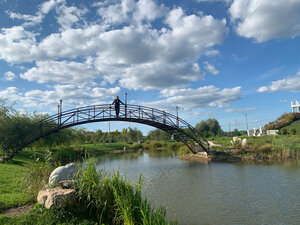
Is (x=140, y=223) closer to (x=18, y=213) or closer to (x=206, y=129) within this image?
(x=18, y=213)

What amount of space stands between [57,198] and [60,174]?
1.90 meters

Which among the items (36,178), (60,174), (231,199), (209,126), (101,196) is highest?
(209,126)

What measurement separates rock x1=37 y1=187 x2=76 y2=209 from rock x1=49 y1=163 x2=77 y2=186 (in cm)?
85

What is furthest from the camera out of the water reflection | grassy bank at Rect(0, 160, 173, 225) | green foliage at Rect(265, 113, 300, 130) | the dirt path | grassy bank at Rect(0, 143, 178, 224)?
green foliage at Rect(265, 113, 300, 130)

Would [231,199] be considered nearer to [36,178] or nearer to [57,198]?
[57,198]

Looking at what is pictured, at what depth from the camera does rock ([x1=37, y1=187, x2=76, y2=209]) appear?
21.3 ft

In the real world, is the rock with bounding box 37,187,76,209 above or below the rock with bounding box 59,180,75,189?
below

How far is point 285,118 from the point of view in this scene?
5819 centimetres

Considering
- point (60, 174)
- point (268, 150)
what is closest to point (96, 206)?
point (60, 174)

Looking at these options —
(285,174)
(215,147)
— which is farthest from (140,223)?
(215,147)

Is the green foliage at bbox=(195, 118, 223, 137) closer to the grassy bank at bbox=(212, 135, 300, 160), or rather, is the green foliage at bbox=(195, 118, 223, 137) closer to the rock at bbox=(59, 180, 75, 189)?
the grassy bank at bbox=(212, 135, 300, 160)

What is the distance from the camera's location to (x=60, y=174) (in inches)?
325

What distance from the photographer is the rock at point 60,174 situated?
797 centimetres

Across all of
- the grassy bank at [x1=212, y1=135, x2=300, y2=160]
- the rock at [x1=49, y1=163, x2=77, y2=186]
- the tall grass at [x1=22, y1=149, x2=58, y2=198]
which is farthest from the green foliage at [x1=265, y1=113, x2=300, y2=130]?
the tall grass at [x1=22, y1=149, x2=58, y2=198]
